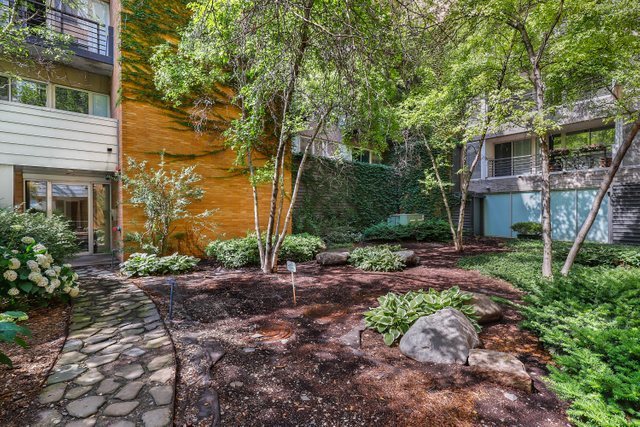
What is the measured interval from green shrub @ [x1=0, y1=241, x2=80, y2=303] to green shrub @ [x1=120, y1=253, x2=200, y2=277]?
89.1 inches

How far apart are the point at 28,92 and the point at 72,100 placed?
37.4 inches

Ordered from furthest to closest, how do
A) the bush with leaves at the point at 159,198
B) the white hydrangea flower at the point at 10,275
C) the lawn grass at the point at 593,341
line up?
1. the bush with leaves at the point at 159,198
2. the white hydrangea flower at the point at 10,275
3. the lawn grass at the point at 593,341

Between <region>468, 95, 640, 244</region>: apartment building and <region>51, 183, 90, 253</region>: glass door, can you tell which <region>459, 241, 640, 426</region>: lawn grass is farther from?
<region>51, 183, 90, 253</region>: glass door

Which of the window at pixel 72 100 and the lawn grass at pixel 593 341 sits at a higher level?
the window at pixel 72 100

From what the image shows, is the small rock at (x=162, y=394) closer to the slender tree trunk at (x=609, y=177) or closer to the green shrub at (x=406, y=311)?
the green shrub at (x=406, y=311)

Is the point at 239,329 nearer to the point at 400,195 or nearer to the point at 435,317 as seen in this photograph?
the point at 435,317

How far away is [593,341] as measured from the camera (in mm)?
2514

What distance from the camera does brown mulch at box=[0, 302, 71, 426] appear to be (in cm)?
225

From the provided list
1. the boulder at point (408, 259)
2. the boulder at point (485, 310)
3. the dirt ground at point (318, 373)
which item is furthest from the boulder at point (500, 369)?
the boulder at point (408, 259)

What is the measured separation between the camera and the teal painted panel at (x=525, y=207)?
14.7 m

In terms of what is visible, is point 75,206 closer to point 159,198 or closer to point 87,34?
point 159,198

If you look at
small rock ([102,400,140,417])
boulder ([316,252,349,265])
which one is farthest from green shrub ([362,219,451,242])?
small rock ([102,400,140,417])

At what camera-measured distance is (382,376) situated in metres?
2.76

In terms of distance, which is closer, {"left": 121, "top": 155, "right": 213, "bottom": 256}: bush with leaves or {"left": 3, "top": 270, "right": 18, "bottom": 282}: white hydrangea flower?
{"left": 3, "top": 270, "right": 18, "bottom": 282}: white hydrangea flower
